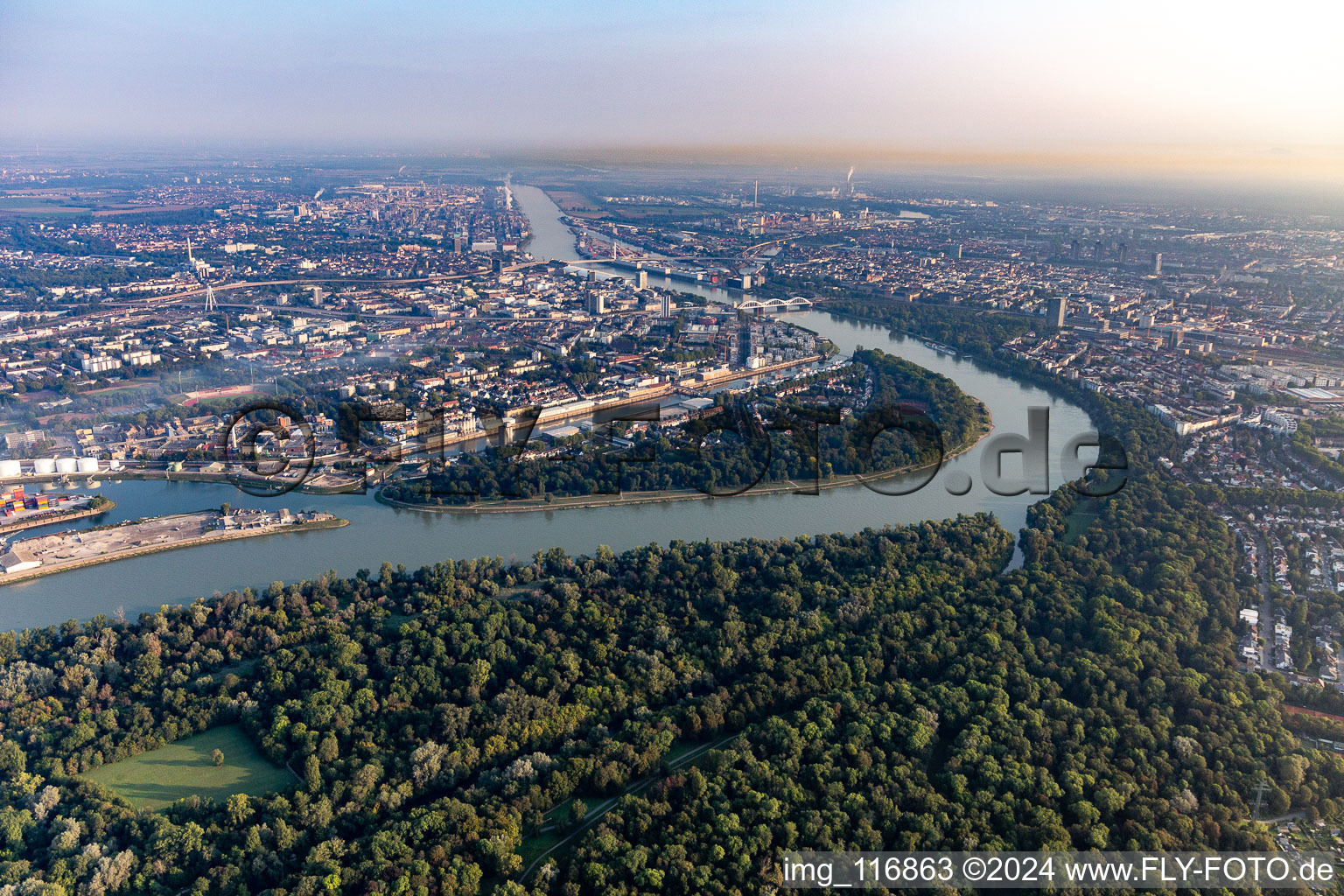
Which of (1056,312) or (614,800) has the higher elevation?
(1056,312)

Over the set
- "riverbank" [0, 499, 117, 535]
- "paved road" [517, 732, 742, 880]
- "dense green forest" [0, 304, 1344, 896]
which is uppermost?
"riverbank" [0, 499, 117, 535]

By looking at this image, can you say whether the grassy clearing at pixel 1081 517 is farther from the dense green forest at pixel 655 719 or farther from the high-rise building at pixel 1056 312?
the high-rise building at pixel 1056 312

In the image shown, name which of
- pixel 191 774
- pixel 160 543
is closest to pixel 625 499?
pixel 160 543

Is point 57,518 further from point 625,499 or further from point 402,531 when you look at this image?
point 625,499

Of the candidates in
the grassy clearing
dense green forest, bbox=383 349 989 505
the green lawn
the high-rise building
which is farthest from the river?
the high-rise building

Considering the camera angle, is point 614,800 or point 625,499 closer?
point 614,800

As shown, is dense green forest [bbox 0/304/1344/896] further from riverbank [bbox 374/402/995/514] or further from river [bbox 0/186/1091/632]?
riverbank [bbox 374/402/995/514]

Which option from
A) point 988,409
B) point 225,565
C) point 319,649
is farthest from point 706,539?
point 988,409

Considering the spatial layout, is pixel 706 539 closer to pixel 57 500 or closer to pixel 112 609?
pixel 112 609
